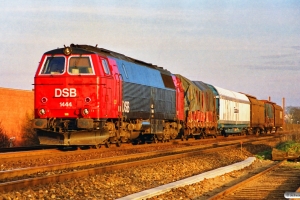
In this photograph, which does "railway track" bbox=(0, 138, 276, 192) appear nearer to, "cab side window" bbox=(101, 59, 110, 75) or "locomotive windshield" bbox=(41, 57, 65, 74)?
"cab side window" bbox=(101, 59, 110, 75)

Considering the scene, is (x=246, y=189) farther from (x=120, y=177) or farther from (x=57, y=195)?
(x=57, y=195)

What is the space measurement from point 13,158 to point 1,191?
621cm

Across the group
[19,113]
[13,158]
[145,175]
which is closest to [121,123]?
[13,158]

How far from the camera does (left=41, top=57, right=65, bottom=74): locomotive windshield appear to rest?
1811cm

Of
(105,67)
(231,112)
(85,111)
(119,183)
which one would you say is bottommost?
(119,183)

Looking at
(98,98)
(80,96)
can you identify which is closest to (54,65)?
(80,96)

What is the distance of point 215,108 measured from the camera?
117 feet

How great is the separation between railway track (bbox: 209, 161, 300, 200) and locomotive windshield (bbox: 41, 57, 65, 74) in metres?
7.95

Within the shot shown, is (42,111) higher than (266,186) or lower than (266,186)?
higher

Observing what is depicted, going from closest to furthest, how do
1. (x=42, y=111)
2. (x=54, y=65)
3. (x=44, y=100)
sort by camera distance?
(x=42, y=111)
(x=44, y=100)
(x=54, y=65)

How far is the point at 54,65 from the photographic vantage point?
18219mm

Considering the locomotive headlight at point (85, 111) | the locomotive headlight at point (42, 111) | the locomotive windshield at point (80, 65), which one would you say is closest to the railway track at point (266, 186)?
the locomotive headlight at point (85, 111)

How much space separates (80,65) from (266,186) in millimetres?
8543

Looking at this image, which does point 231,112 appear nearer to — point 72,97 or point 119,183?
point 72,97
